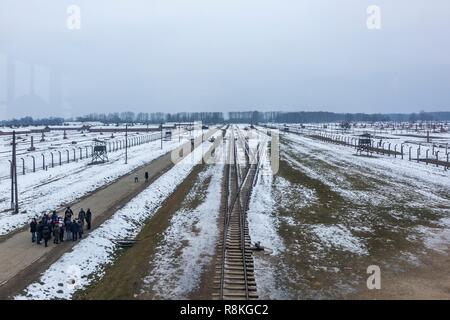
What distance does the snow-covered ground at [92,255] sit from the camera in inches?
577

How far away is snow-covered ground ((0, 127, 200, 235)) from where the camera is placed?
25884 millimetres

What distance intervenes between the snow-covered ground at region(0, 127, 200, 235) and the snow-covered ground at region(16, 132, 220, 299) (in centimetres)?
499

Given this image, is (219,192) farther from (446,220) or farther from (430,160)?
(430,160)

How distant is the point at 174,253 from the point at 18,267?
621cm

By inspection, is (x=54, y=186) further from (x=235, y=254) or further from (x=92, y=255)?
(x=235, y=254)

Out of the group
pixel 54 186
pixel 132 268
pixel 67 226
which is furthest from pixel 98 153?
pixel 132 268

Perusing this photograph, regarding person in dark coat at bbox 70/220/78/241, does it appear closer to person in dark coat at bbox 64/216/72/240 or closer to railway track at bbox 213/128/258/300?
person in dark coat at bbox 64/216/72/240

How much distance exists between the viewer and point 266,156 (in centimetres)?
6212

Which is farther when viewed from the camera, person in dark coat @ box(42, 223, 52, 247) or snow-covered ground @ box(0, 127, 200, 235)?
snow-covered ground @ box(0, 127, 200, 235)

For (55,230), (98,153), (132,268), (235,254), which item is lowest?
(132,268)

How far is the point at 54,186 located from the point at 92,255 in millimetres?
19971

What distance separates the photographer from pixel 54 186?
119 feet

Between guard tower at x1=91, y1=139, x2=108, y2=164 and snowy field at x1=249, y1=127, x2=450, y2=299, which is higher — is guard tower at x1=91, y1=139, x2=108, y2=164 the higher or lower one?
the higher one

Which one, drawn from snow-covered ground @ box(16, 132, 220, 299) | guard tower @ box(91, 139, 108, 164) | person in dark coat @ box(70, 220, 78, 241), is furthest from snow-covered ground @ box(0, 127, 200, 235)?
snow-covered ground @ box(16, 132, 220, 299)
